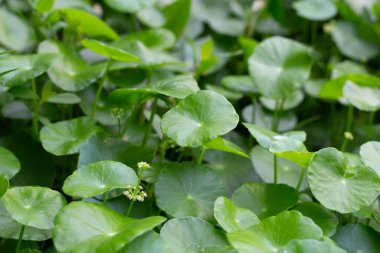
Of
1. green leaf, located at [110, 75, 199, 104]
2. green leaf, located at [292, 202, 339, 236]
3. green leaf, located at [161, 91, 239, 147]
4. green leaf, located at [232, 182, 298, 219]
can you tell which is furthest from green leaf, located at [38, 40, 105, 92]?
green leaf, located at [292, 202, 339, 236]

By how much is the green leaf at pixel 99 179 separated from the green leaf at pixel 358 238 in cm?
37

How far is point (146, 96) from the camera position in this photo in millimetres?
1096

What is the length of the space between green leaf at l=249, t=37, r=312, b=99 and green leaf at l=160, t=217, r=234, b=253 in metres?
0.47

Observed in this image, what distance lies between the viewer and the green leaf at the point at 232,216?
872mm

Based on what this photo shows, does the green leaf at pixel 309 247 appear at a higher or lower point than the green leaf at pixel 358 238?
higher

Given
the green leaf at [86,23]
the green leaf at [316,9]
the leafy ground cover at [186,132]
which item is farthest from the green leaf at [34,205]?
the green leaf at [316,9]

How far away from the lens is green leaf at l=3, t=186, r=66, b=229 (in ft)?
2.78

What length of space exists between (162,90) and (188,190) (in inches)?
7.3

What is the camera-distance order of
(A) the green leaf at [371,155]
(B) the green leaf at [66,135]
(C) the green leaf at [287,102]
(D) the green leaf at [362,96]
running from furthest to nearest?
(C) the green leaf at [287,102] → (D) the green leaf at [362,96] → (B) the green leaf at [66,135] → (A) the green leaf at [371,155]

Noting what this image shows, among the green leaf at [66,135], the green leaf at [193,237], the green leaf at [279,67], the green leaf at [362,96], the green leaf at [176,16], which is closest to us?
the green leaf at [193,237]

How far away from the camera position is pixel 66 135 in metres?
1.12

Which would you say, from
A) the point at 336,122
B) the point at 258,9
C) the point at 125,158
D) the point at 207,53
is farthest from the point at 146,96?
the point at 258,9

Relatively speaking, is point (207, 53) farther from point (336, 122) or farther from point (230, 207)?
point (230, 207)

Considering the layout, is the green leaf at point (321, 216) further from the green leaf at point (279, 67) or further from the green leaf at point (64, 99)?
the green leaf at point (64, 99)
